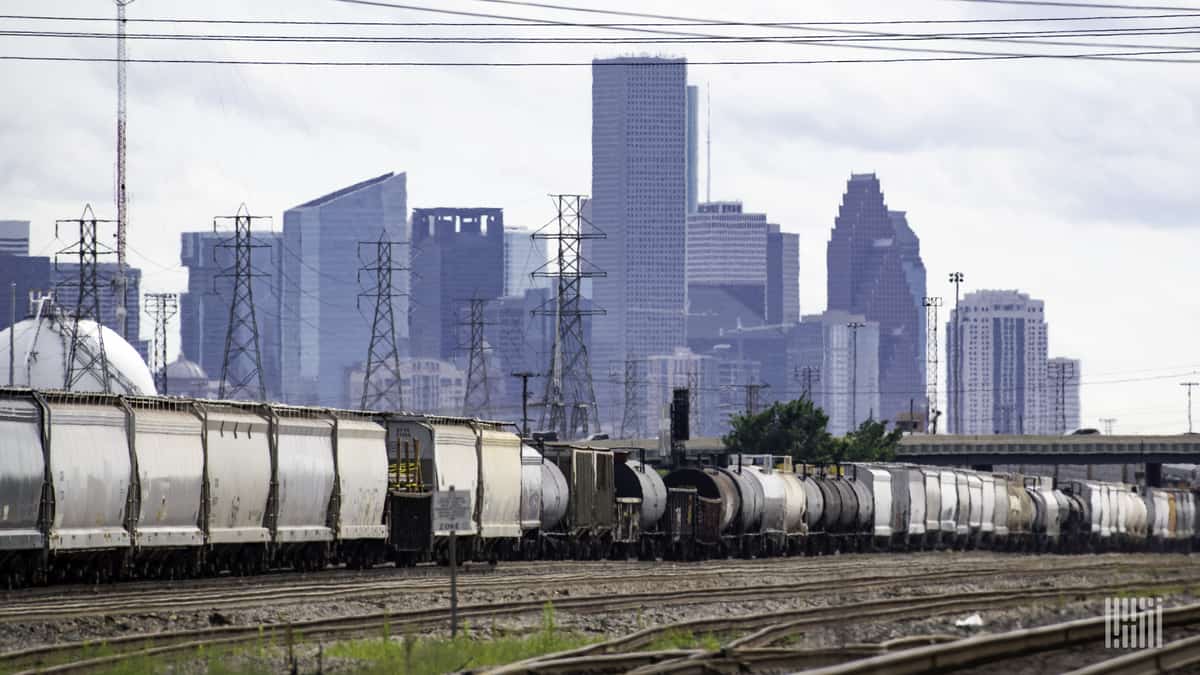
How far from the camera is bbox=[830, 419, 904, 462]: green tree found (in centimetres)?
15550

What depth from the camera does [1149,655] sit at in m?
19.0

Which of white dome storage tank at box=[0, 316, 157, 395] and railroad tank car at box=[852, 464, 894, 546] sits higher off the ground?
white dome storage tank at box=[0, 316, 157, 395]

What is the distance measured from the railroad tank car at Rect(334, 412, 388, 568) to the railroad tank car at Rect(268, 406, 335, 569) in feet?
1.40

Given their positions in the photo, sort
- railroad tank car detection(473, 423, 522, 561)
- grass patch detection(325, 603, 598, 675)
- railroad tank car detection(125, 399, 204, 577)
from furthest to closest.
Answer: railroad tank car detection(473, 423, 522, 561) → railroad tank car detection(125, 399, 204, 577) → grass patch detection(325, 603, 598, 675)

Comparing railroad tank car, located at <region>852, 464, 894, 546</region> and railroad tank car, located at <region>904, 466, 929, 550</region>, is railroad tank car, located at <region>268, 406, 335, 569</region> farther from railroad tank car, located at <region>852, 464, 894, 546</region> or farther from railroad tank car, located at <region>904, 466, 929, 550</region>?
railroad tank car, located at <region>904, 466, 929, 550</region>

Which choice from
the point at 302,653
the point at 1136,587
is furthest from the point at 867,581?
the point at 302,653

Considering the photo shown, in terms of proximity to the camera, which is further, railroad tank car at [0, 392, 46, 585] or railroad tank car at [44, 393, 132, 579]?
railroad tank car at [44, 393, 132, 579]

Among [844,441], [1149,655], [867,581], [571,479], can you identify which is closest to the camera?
[1149,655]

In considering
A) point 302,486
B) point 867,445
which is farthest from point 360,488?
point 867,445

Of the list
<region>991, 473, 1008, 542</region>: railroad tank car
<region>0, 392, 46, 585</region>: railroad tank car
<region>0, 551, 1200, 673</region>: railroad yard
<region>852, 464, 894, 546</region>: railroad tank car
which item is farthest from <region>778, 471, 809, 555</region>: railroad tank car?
<region>0, 392, 46, 585</region>: railroad tank car

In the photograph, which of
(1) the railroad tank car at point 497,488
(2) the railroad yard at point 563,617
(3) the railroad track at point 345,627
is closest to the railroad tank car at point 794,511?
→ (1) the railroad tank car at point 497,488

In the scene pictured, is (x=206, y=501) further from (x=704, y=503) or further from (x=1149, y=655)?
(x=704, y=503)

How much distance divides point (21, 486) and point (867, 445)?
5133 inches

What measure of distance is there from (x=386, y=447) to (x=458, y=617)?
798 inches
